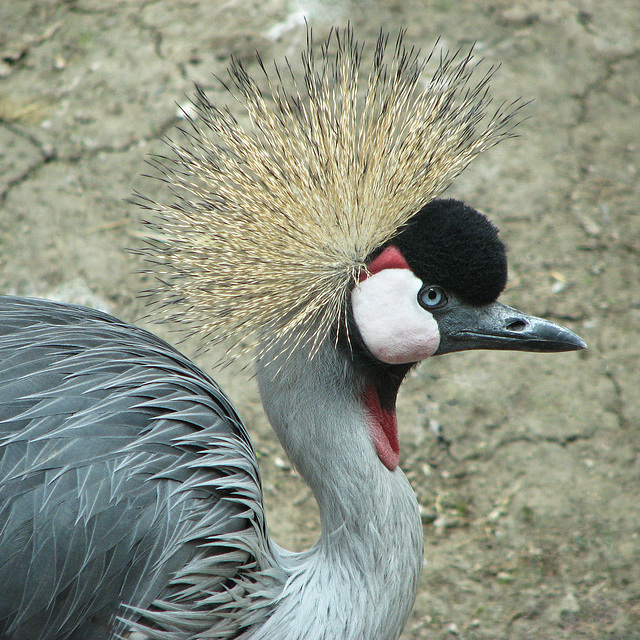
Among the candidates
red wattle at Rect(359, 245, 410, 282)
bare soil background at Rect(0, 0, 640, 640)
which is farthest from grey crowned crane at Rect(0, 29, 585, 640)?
bare soil background at Rect(0, 0, 640, 640)

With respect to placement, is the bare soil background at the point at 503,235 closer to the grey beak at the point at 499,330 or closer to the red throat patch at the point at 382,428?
the red throat patch at the point at 382,428

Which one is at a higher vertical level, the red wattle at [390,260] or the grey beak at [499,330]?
the red wattle at [390,260]

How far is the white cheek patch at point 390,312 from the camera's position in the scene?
1.15 m

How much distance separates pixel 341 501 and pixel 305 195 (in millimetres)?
483

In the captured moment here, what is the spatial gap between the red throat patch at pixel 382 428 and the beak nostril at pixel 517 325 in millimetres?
235

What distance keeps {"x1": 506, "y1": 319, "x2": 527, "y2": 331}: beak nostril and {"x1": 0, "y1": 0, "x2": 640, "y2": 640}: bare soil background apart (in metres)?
0.81

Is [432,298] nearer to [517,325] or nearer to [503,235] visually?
[517,325]

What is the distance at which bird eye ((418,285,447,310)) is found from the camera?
117 cm

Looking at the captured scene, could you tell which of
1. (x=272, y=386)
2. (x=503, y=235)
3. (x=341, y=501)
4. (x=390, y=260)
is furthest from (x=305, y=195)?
(x=503, y=235)

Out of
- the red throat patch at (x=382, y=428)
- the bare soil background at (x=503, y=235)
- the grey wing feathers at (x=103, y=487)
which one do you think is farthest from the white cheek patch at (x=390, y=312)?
the bare soil background at (x=503, y=235)

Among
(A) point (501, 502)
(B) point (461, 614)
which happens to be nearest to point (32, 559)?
(B) point (461, 614)

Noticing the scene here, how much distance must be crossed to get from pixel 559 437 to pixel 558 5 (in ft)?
5.98

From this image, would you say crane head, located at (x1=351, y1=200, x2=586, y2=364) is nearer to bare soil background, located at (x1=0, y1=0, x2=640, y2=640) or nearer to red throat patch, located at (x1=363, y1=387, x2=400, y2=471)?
red throat patch, located at (x1=363, y1=387, x2=400, y2=471)

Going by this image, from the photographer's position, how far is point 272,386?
1.23m
